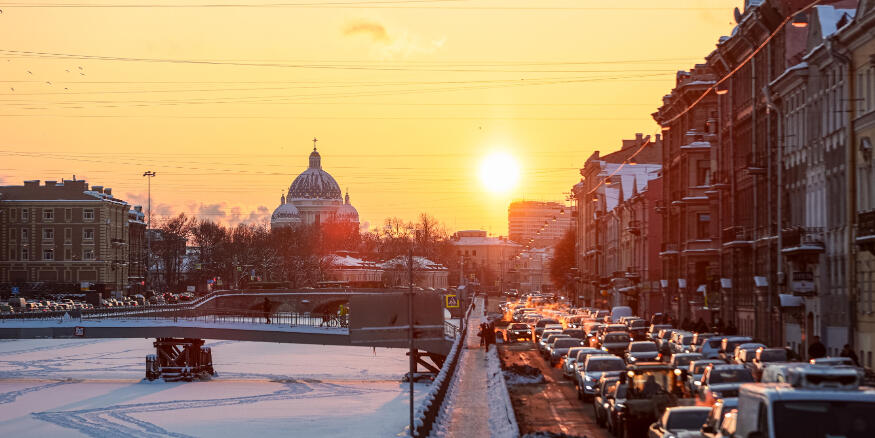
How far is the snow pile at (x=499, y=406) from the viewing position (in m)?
34.7

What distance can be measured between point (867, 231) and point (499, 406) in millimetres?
14950

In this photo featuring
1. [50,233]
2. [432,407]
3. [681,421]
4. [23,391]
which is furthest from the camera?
[50,233]

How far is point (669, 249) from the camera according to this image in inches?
3814

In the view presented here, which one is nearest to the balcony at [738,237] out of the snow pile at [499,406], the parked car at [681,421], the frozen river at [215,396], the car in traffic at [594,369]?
the snow pile at [499,406]

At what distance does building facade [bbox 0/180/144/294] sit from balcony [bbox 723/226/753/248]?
371 ft

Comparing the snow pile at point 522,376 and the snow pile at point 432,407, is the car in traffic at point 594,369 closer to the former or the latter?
the snow pile at point 432,407

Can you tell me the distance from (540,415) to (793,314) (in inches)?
1041

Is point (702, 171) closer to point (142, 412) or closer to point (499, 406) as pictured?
point (142, 412)

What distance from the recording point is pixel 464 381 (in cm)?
5659

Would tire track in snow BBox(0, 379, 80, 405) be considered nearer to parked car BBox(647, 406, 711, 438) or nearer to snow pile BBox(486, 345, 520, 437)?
snow pile BBox(486, 345, 520, 437)

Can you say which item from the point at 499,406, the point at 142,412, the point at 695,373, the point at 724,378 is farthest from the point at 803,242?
the point at 142,412

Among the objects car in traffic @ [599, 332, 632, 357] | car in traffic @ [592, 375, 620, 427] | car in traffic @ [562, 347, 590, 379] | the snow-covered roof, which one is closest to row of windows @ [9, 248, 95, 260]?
car in traffic @ [599, 332, 632, 357]

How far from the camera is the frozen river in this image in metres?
59.4

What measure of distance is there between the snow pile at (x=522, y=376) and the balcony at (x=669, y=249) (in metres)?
38.8
